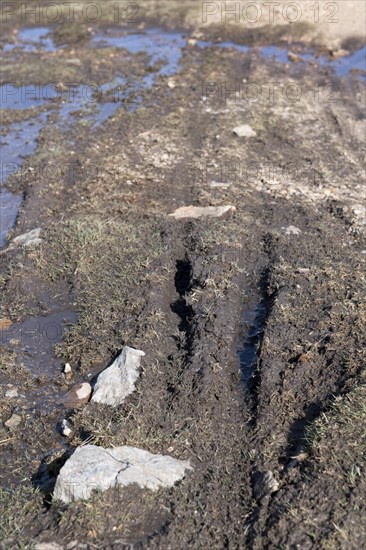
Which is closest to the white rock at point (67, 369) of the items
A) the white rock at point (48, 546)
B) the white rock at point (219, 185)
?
the white rock at point (48, 546)

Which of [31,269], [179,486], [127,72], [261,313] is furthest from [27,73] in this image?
[179,486]

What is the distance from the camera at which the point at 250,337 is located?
224 inches

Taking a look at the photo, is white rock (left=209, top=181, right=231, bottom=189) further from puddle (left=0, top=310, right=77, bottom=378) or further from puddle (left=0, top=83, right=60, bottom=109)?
puddle (left=0, top=83, right=60, bottom=109)

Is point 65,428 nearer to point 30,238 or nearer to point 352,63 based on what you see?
point 30,238

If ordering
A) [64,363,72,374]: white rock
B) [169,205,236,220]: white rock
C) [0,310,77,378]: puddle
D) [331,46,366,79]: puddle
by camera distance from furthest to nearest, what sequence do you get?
[331,46,366,79]: puddle
[169,205,236,220]: white rock
[0,310,77,378]: puddle
[64,363,72,374]: white rock

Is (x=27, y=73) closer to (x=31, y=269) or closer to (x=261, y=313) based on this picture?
(x=31, y=269)

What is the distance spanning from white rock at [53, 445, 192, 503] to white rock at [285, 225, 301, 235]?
3.51 meters

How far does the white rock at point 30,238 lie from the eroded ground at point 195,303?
123 mm

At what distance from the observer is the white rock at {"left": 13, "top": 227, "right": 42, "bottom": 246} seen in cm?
715

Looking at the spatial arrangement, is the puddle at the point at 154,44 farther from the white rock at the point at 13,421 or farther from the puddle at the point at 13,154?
the white rock at the point at 13,421

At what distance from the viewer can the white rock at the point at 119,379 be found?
5004 mm

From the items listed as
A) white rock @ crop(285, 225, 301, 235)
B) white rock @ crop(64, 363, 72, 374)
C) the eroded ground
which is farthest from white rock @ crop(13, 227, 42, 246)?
white rock @ crop(285, 225, 301, 235)

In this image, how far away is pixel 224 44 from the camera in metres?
14.4

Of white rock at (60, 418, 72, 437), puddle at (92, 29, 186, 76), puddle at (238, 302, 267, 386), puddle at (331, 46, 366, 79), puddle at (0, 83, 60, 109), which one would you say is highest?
puddle at (92, 29, 186, 76)
